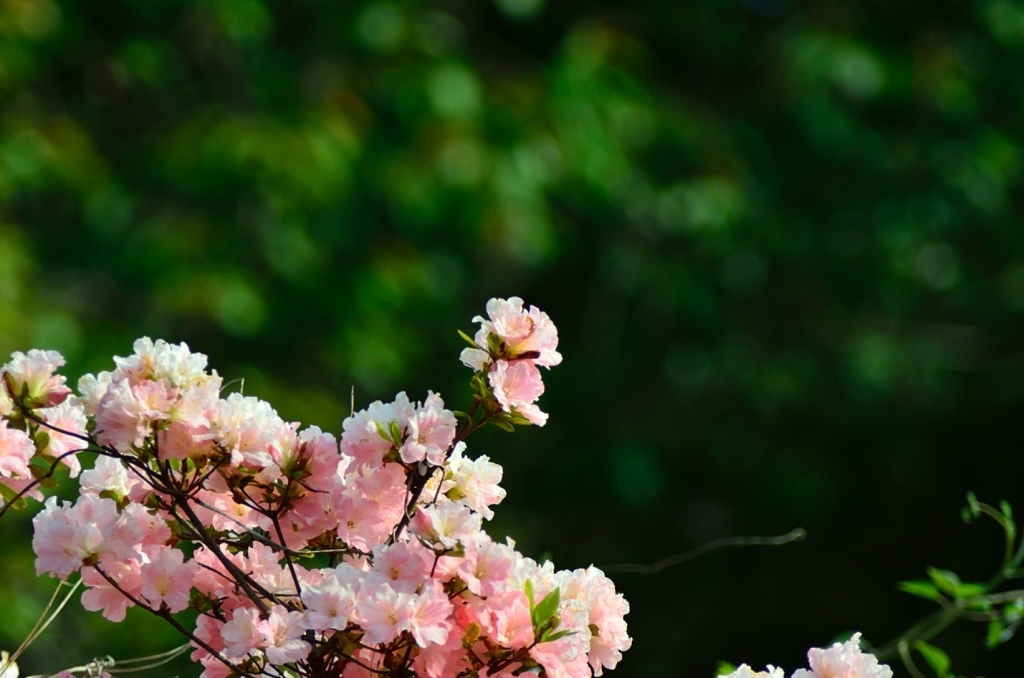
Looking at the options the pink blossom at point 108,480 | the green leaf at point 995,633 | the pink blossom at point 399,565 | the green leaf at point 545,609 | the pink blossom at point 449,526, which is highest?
the green leaf at point 995,633

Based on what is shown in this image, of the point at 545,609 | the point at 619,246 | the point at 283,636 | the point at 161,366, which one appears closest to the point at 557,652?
the point at 545,609

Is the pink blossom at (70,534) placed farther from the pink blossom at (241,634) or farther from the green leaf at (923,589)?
the green leaf at (923,589)

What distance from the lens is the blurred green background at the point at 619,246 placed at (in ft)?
9.98

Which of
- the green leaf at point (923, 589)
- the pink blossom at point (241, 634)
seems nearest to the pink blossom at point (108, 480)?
the pink blossom at point (241, 634)

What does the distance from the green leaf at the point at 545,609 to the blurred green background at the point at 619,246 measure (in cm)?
237

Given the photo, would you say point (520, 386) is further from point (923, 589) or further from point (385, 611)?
point (923, 589)

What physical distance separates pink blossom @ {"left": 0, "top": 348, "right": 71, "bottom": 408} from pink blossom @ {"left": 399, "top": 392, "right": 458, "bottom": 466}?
174mm

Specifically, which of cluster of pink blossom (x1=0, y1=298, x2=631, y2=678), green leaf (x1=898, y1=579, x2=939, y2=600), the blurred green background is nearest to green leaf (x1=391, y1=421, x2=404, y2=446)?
cluster of pink blossom (x1=0, y1=298, x2=631, y2=678)

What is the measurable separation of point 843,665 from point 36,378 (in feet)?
1.33

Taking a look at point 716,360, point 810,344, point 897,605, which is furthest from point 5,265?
point 897,605

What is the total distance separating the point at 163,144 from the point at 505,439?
1323mm

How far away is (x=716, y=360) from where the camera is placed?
373 cm

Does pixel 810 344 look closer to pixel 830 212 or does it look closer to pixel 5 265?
pixel 830 212

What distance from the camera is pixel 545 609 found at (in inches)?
21.9
